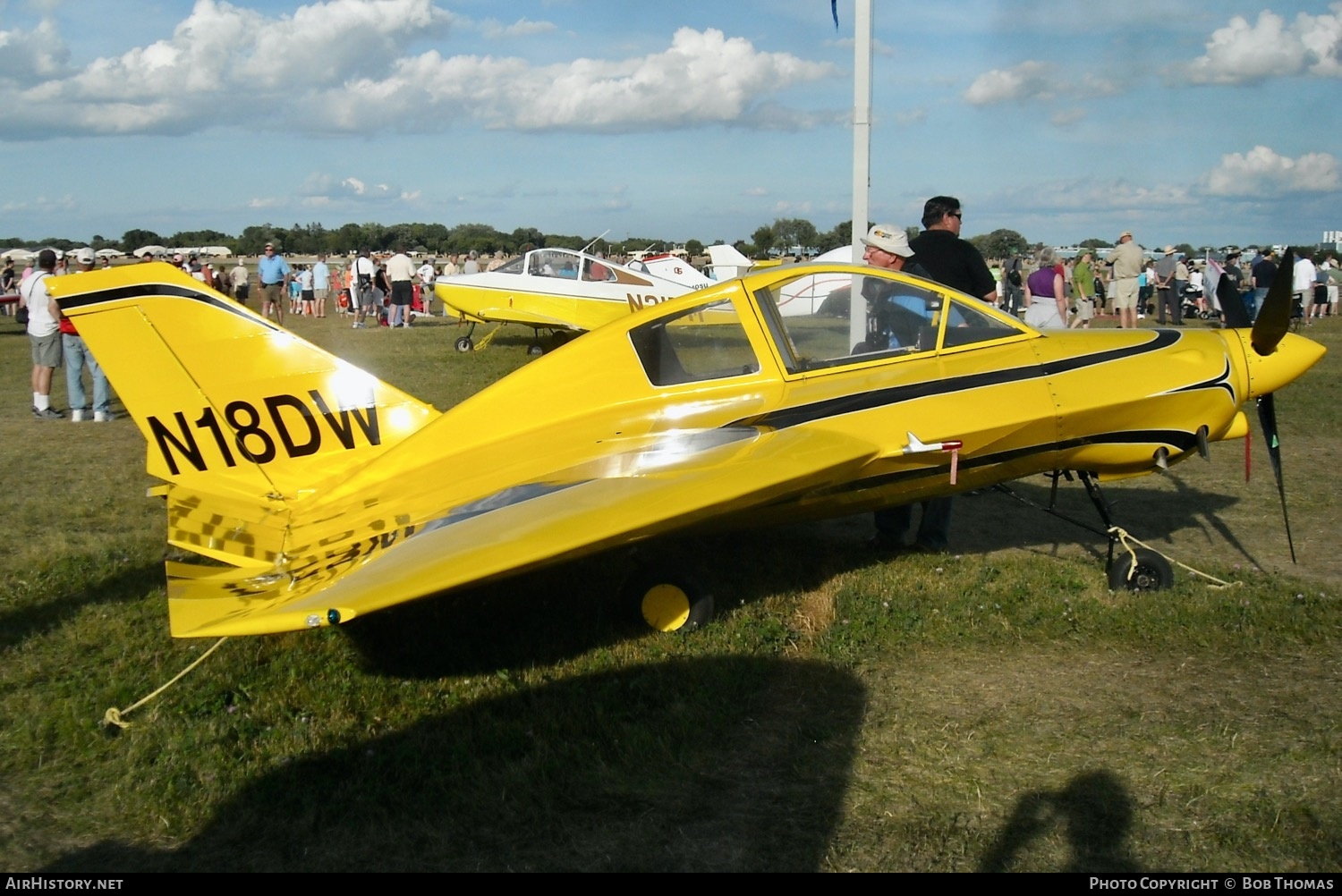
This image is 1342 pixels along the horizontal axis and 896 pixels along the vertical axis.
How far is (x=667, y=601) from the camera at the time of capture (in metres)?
6.03

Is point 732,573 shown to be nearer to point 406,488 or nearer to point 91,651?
point 406,488

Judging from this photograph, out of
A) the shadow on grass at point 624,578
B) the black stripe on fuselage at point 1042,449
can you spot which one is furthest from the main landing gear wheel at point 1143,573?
the shadow on grass at point 624,578

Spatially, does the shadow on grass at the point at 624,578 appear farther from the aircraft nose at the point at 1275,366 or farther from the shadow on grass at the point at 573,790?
the aircraft nose at the point at 1275,366

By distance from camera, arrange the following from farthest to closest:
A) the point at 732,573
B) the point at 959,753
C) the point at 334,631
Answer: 1. the point at 732,573
2. the point at 334,631
3. the point at 959,753

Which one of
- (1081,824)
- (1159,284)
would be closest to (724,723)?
(1081,824)

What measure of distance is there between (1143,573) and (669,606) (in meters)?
3.00

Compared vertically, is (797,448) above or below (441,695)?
above

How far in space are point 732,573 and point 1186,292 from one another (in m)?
27.7

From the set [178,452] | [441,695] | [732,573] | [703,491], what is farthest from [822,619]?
[178,452]

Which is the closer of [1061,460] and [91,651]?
[91,651]

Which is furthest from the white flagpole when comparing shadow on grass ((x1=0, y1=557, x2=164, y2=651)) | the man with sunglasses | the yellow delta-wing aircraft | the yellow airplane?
the man with sunglasses

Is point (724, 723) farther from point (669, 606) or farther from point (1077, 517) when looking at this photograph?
point (1077, 517)

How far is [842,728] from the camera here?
4832 millimetres

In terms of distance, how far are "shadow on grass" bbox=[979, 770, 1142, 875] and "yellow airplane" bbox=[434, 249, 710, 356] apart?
1765 cm
